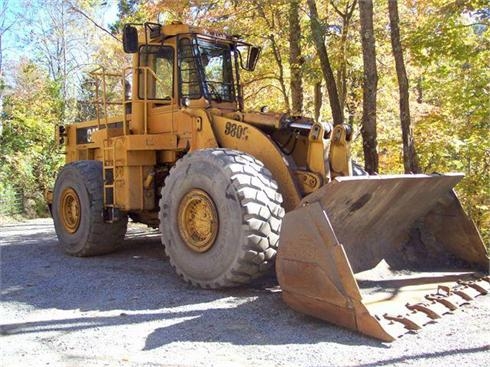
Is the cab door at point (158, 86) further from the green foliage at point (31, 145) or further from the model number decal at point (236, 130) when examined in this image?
the green foliage at point (31, 145)

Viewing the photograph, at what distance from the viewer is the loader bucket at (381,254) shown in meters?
4.57

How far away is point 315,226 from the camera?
4.71 m

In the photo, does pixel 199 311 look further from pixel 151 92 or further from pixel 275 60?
pixel 275 60

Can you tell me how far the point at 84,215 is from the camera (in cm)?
832

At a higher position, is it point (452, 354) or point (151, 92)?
point (151, 92)

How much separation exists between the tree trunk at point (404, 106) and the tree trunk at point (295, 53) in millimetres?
3017

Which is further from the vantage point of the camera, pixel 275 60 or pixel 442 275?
pixel 275 60

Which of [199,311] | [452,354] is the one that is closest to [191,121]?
[199,311]

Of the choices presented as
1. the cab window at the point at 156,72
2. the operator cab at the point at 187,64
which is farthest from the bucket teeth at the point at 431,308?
the cab window at the point at 156,72

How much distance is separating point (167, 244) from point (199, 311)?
139cm

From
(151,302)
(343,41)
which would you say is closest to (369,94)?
(343,41)

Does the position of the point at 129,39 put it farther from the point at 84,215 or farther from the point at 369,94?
the point at 369,94

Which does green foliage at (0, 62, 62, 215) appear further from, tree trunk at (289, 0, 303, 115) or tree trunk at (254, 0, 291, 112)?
tree trunk at (289, 0, 303, 115)

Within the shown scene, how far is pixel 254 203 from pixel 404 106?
567cm
